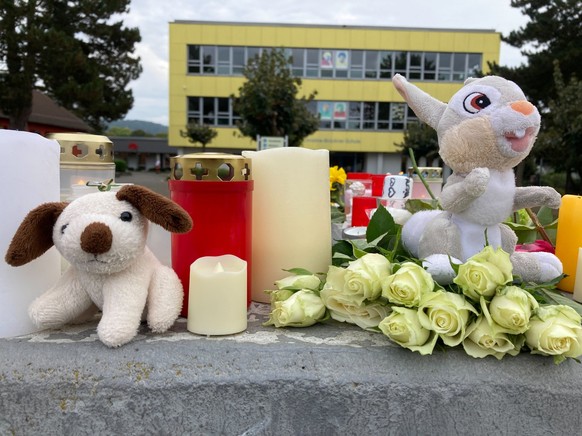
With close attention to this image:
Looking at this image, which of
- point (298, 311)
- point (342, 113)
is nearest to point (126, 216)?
point (298, 311)

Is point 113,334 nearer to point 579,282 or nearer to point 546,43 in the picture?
point 579,282

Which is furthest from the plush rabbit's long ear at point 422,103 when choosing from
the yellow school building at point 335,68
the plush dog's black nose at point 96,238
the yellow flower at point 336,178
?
the yellow school building at point 335,68

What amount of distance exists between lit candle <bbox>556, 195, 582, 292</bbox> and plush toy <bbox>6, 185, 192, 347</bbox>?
93cm

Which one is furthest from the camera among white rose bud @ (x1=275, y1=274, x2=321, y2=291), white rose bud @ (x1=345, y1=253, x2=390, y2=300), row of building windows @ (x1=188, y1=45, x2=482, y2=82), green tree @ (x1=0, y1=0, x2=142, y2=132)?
row of building windows @ (x1=188, y1=45, x2=482, y2=82)

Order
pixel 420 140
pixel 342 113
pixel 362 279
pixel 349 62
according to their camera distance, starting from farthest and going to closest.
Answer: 1. pixel 342 113
2. pixel 349 62
3. pixel 420 140
4. pixel 362 279

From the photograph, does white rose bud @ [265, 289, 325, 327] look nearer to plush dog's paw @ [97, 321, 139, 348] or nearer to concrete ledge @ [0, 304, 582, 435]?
concrete ledge @ [0, 304, 582, 435]

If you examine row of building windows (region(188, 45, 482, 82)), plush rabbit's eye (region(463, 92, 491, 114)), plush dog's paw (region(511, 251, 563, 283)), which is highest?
row of building windows (region(188, 45, 482, 82))

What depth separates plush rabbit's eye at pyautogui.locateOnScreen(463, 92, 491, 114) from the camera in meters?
0.86

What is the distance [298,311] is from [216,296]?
15 centimetres

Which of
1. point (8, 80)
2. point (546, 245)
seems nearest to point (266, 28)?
point (8, 80)

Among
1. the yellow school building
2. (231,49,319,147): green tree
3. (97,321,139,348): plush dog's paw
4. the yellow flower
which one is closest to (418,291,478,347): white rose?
(97,321,139,348): plush dog's paw

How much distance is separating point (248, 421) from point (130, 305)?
0.25 meters

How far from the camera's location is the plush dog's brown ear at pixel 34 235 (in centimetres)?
73

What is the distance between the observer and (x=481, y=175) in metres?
0.83
